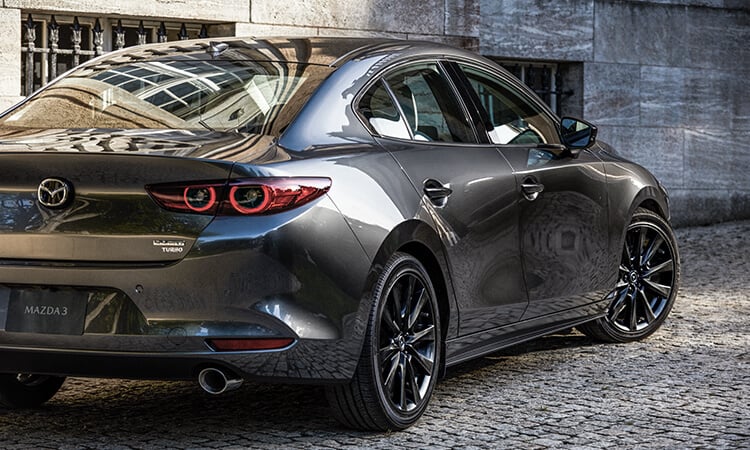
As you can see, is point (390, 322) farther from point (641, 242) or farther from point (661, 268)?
point (661, 268)

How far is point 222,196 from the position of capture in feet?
16.0

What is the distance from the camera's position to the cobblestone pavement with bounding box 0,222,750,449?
546 cm

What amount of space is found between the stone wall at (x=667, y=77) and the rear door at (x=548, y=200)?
6.90m

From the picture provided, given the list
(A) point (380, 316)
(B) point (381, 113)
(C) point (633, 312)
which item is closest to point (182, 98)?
(B) point (381, 113)

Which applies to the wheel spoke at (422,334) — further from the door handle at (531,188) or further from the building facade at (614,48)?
the building facade at (614,48)

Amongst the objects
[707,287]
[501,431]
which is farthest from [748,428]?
[707,287]

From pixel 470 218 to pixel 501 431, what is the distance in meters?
0.93

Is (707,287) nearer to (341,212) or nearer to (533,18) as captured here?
(533,18)

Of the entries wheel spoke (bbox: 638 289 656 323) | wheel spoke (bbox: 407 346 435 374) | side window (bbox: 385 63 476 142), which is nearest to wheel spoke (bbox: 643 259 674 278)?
wheel spoke (bbox: 638 289 656 323)

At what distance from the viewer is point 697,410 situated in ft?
19.9

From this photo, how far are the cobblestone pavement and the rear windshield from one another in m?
1.17

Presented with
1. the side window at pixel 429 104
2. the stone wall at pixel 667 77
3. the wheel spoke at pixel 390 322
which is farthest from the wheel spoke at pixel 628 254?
the stone wall at pixel 667 77

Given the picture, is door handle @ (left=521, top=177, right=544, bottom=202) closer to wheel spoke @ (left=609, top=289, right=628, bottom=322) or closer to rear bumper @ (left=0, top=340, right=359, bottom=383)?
wheel spoke @ (left=609, top=289, right=628, bottom=322)

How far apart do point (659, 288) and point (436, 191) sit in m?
2.67
